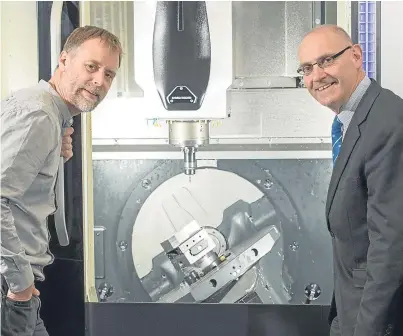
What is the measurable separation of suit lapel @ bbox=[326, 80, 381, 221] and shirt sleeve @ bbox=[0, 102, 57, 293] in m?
0.81

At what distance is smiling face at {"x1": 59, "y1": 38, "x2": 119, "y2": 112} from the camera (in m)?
1.95

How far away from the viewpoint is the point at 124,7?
8.23ft

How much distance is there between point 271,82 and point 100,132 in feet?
2.31

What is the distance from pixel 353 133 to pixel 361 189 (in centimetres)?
16

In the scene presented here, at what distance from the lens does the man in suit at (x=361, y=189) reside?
5.41 ft

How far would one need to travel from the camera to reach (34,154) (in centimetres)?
171

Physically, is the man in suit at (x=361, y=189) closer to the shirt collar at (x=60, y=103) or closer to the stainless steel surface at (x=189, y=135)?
the stainless steel surface at (x=189, y=135)

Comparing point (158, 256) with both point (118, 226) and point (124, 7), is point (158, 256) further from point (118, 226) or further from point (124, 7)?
point (124, 7)

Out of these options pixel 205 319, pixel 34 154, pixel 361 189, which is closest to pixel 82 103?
pixel 34 154

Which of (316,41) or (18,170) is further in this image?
(316,41)

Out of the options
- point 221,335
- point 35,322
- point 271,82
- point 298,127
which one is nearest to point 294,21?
point 271,82

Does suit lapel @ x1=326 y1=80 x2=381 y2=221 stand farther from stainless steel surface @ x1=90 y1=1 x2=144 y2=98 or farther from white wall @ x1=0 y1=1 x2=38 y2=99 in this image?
white wall @ x1=0 y1=1 x2=38 y2=99

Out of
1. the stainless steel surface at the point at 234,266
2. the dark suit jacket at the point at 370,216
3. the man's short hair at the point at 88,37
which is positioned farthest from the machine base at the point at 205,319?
the man's short hair at the point at 88,37

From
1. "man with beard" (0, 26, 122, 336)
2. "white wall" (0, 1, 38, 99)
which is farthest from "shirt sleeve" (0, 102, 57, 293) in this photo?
"white wall" (0, 1, 38, 99)
